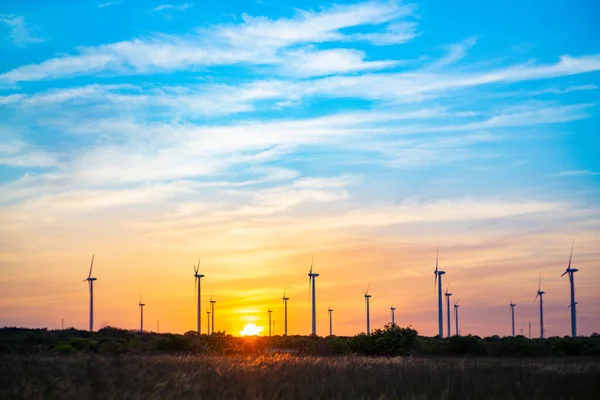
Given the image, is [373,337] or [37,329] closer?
[373,337]

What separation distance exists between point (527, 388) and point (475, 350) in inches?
2340

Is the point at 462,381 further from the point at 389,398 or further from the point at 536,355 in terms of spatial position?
the point at 536,355

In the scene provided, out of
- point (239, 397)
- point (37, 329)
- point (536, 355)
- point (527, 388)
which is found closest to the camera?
point (239, 397)

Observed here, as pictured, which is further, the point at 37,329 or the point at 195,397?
the point at 37,329

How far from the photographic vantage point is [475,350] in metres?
81.5

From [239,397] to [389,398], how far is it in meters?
4.34

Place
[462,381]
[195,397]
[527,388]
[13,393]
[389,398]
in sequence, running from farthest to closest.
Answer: [462,381] → [527,388] → [389,398] → [195,397] → [13,393]

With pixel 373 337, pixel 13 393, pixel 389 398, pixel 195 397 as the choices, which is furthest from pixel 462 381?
pixel 373 337

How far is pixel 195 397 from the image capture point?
19109 millimetres

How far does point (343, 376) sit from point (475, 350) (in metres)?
57.6

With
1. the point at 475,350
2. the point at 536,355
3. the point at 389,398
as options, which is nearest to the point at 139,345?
the point at 475,350

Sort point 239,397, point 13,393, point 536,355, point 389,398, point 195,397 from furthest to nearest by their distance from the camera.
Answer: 1. point 536,355
2. point 389,398
3. point 239,397
4. point 195,397
5. point 13,393

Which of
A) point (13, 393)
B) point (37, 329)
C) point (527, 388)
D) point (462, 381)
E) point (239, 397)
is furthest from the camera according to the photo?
point (37, 329)

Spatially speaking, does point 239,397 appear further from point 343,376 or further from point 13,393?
point 343,376
